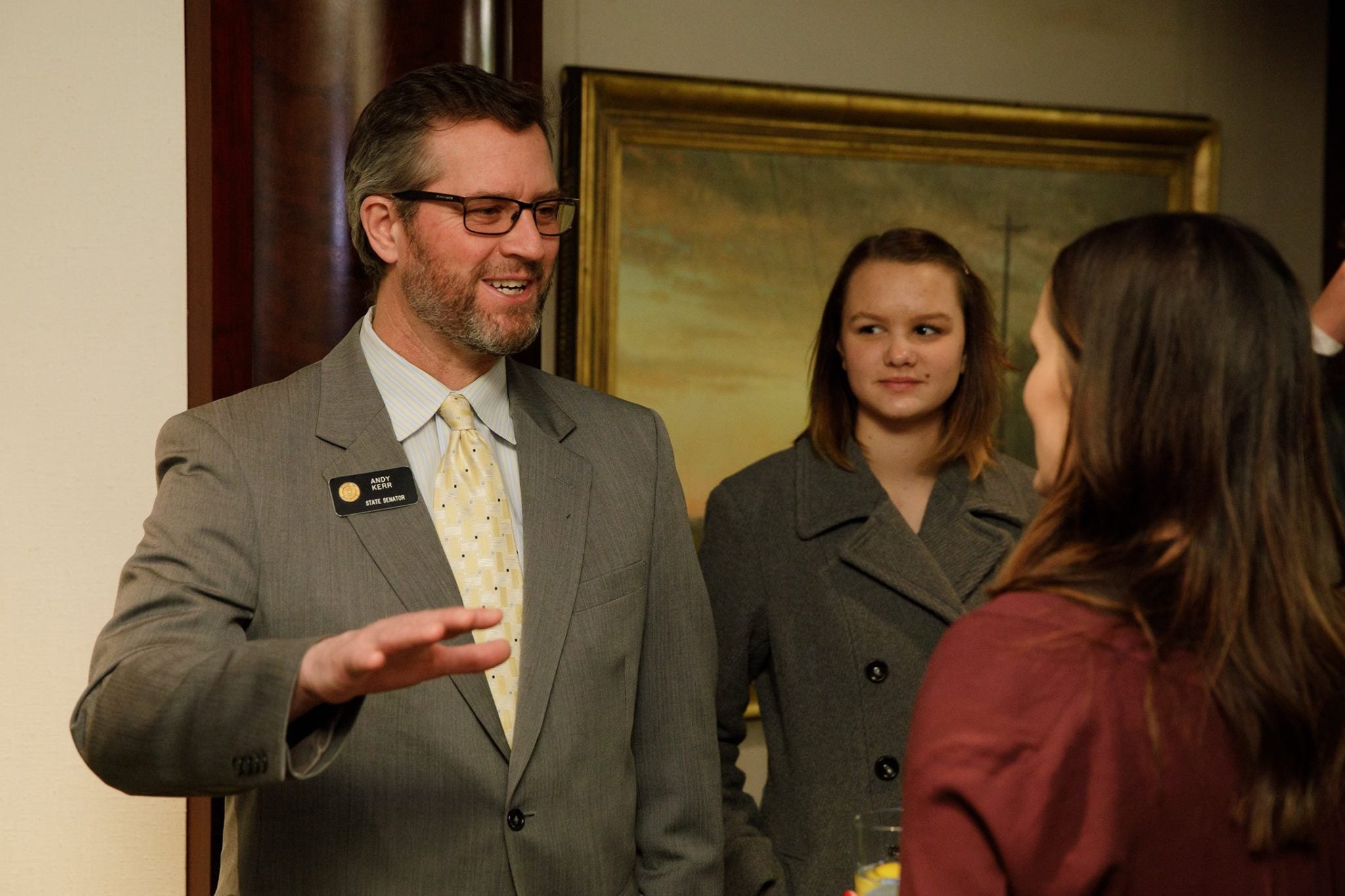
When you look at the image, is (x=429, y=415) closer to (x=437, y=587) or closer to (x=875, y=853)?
(x=437, y=587)

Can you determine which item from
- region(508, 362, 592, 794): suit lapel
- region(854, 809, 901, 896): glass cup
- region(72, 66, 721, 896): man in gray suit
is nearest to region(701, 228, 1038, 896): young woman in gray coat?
region(72, 66, 721, 896): man in gray suit

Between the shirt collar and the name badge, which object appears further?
the shirt collar

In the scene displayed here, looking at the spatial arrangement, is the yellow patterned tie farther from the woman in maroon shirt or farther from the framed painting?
the framed painting

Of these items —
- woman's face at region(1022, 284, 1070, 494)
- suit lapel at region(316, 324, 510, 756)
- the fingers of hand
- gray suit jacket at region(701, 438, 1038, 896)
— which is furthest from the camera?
gray suit jacket at region(701, 438, 1038, 896)

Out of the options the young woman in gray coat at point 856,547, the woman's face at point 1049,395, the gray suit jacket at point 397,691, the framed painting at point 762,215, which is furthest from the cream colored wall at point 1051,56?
the woman's face at point 1049,395

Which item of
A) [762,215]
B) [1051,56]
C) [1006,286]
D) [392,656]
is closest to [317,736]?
[392,656]

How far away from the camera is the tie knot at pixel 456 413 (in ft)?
6.51

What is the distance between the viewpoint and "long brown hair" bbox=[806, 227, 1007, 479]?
2.58 meters

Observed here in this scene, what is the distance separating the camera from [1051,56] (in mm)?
3732

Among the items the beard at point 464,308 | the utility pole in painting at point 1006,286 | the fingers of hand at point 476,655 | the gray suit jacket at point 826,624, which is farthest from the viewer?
the utility pole in painting at point 1006,286

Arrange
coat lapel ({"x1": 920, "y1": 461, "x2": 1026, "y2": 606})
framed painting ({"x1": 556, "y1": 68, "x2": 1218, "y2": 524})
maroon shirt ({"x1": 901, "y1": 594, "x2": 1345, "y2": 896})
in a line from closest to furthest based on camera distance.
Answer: maroon shirt ({"x1": 901, "y1": 594, "x2": 1345, "y2": 896}) < coat lapel ({"x1": 920, "y1": 461, "x2": 1026, "y2": 606}) < framed painting ({"x1": 556, "y1": 68, "x2": 1218, "y2": 524})

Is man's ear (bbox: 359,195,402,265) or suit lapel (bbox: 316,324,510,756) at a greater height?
man's ear (bbox: 359,195,402,265)

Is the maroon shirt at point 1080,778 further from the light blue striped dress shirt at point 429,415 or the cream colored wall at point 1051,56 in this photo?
the cream colored wall at point 1051,56

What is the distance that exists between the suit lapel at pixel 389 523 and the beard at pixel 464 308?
0.14 m
